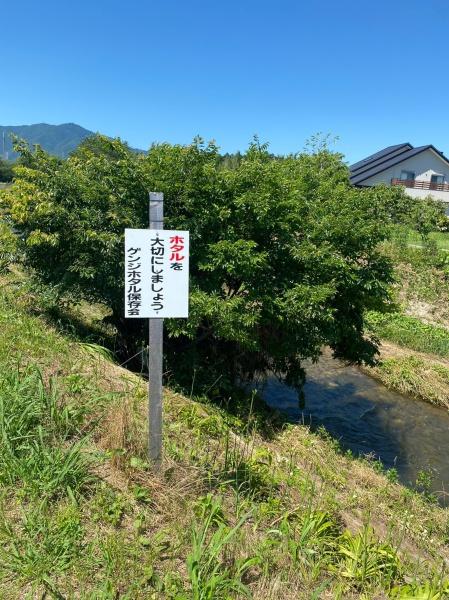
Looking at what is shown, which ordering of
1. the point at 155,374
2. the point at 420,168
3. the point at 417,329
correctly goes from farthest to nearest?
the point at 420,168 < the point at 417,329 < the point at 155,374

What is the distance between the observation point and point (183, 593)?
2674mm

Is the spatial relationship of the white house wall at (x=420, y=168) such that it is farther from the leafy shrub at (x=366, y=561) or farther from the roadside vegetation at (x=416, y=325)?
the leafy shrub at (x=366, y=561)

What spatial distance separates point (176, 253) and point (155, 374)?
962 mm

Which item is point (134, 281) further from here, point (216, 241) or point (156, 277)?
point (216, 241)

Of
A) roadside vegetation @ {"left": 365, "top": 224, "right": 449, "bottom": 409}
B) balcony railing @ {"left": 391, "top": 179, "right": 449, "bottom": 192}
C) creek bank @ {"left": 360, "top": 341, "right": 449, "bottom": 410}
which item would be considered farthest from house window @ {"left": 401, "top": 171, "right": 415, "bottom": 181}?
creek bank @ {"left": 360, "top": 341, "right": 449, "bottom": 410}

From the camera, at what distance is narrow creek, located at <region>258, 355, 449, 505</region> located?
874 cm

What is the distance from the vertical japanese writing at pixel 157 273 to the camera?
348 cm

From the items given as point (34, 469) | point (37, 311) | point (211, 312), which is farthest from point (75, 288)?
point (34, 469)

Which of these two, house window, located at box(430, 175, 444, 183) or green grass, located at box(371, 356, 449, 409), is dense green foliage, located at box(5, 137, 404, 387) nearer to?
green grass, located at box(371, 356, 449, 409)

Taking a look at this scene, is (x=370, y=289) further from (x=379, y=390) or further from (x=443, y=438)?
(x=379, y=390)

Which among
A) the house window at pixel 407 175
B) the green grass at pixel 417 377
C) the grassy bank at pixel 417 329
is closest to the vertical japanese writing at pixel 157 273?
the grassy bank at pixel 417 329

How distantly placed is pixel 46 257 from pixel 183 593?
663cm

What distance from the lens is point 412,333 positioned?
1468cm

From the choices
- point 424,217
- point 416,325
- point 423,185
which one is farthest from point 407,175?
point 416,325
